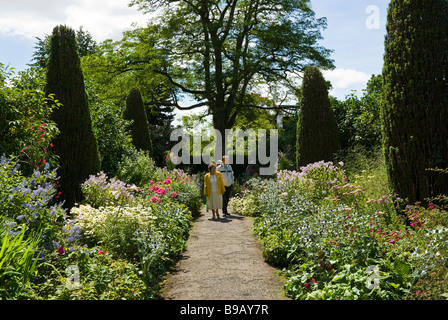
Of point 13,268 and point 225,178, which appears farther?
point 225,178

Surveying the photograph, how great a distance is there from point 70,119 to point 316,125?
7487 millimetres

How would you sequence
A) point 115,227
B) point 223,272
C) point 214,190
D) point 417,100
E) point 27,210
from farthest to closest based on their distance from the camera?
1. point 214,190
2. point 417,100
3. point 115,227
4. point 223,272
5. point 27,210

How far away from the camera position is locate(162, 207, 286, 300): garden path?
461cm

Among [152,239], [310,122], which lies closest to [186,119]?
[310,122]

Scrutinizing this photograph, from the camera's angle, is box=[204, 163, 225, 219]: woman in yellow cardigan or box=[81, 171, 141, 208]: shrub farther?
box=[204, 163, 225, 219]: woman in yellow cardigan

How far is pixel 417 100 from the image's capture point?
641 cm

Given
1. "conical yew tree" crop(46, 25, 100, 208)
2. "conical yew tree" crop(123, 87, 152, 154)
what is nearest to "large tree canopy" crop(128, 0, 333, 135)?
"conical yew tree" crop(123, 87, 152, 154)

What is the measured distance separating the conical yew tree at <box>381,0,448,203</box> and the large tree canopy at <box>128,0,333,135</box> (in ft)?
38.8

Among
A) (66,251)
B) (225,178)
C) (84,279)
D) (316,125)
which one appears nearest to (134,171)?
(225,178)

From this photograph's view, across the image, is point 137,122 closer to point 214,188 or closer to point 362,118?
point 214,188

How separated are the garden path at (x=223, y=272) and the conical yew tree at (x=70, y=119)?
117 inches

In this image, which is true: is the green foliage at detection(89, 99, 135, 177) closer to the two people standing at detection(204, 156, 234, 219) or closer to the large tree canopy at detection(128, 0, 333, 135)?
the two people standing at detection(204, 156, 234, 219)

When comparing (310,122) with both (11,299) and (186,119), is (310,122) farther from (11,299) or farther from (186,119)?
(186,119)
